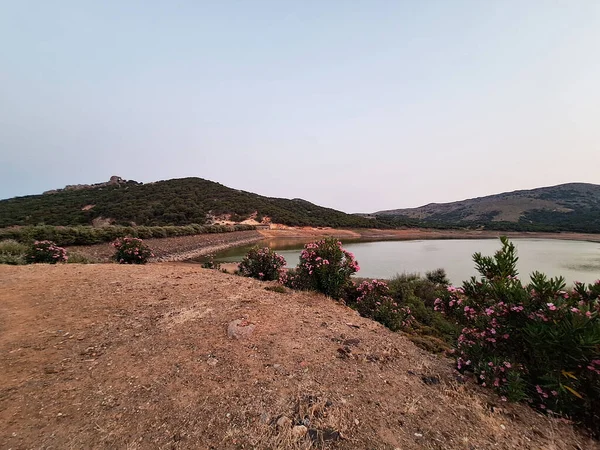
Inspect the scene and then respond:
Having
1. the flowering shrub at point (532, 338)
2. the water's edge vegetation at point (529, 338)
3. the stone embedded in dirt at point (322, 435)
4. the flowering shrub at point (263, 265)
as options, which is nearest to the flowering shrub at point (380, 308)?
the water's edge vegetation at point (529, 338)

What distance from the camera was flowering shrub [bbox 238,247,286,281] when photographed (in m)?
9.03

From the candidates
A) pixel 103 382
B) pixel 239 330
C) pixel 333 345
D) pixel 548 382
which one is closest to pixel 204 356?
pixel 239 330

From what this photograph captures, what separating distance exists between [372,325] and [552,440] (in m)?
2.94

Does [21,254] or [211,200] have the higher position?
[211,200]

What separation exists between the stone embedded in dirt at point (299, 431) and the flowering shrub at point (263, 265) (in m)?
6.54

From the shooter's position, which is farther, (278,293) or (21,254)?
(21,254)

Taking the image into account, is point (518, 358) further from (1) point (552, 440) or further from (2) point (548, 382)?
(1) point (552, 440)

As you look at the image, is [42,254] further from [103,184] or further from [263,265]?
[103,184]

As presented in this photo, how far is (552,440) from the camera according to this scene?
8.10 feet

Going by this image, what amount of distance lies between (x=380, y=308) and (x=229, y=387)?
4.02 m

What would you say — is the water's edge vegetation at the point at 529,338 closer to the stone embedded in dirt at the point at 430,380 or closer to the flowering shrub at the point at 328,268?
the stone embedded in dirt at the point at 430,380

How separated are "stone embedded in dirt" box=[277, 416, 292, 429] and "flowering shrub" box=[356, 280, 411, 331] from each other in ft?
11.9

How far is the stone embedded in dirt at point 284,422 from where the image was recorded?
2.42 m

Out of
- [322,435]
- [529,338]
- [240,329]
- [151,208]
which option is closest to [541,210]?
[151,208]
